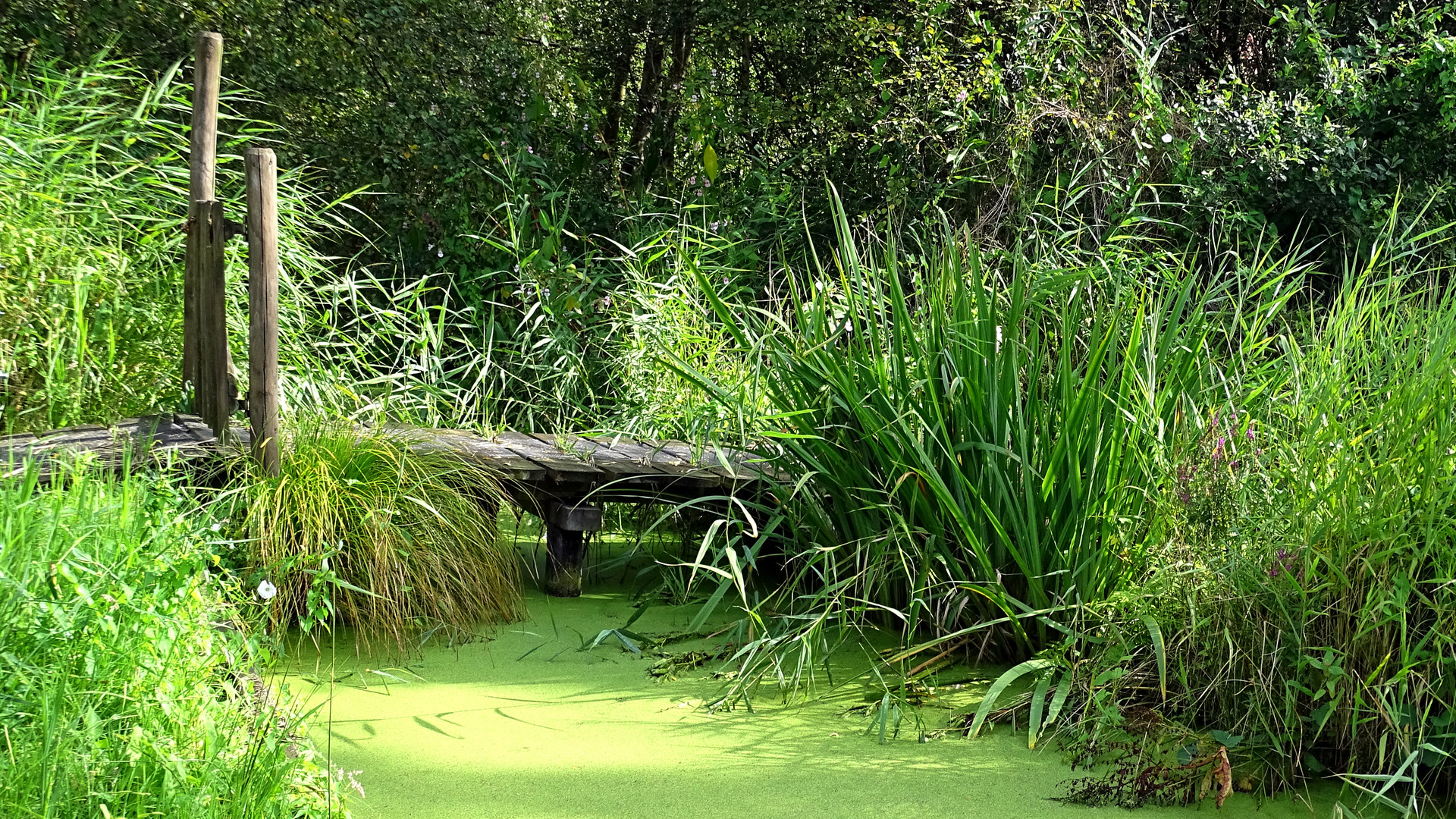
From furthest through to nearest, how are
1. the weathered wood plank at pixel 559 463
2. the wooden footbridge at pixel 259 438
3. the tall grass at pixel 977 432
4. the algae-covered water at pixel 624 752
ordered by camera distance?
1. the weathered wood plank at pixel 559 463
2. the wooden footbridge at pixel 259 438
3. the tall grass at pixel 977 432
4. the algae-covered water at pixel 624 752

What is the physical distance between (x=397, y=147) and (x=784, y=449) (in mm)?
3499

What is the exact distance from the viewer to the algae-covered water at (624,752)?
2361 mm

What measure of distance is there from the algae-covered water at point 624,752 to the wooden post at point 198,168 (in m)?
1.00

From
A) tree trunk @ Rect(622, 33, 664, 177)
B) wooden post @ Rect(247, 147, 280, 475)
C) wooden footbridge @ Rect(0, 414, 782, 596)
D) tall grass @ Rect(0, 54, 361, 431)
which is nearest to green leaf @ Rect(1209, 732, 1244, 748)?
wooden footbridge @ Rect(0, 414, 782, 596)

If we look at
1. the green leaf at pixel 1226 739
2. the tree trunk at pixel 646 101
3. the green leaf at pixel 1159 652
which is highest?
the tree trunk at pixel 646 101

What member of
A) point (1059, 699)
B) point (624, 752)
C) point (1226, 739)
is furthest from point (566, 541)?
point (1226, 739)

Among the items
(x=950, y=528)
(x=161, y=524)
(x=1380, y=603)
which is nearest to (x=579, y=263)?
(x=950, y=528)

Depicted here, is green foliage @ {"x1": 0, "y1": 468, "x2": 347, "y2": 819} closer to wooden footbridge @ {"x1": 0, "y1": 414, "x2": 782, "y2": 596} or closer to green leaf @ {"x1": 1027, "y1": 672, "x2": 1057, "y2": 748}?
wooden footbridge @ {"x1": 0, "y1": 414, "x2": 782, "y2": 596}

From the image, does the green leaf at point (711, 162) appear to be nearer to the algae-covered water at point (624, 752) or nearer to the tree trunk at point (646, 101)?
the tree trunk at point (646, 101)

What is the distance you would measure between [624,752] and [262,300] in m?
1.63

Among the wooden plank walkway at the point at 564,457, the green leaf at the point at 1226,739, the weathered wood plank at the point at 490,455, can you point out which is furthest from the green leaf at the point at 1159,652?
the weathered wood plank at the point at 490,455

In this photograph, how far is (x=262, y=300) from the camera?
132 inches

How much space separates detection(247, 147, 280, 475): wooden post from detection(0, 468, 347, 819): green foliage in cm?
94

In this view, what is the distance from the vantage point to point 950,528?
10.5ft
